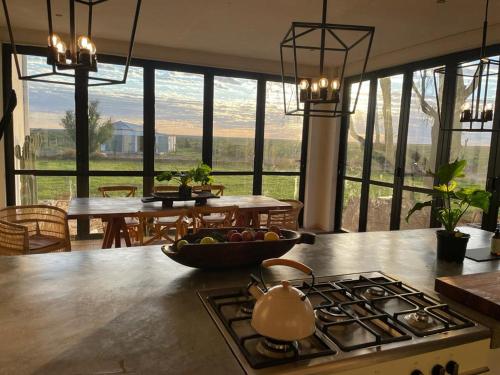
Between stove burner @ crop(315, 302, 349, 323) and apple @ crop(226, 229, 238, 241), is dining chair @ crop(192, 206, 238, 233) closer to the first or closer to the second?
apple @ crop(226, 229, 238, 241)

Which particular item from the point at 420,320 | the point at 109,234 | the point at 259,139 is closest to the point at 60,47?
the point at 420,320

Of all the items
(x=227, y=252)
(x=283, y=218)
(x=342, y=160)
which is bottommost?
(x=283, y=218)

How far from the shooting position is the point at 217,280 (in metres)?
1.48

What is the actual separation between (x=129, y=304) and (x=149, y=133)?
14.0 feet

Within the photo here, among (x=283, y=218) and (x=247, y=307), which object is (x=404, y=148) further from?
(x=247, y=307)

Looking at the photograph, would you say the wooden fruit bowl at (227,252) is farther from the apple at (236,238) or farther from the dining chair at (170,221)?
the dining chair at (170,221)

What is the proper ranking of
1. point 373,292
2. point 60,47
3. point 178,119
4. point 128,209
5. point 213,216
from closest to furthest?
point 60,47
point 373,292
point 128,209
point 213,216
point 178,119

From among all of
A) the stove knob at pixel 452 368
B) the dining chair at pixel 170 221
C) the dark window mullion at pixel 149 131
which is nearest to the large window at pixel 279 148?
the dark window mullion at pixel 149 131

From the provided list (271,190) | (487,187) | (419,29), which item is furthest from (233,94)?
(487,187)

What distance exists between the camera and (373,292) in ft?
4.56

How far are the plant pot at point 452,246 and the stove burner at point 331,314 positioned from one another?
36.0 inches

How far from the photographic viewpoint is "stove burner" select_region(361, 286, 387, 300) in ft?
4.47

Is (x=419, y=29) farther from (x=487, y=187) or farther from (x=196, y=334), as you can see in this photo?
(x=196, y=334)

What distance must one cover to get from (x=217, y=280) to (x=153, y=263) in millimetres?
356
